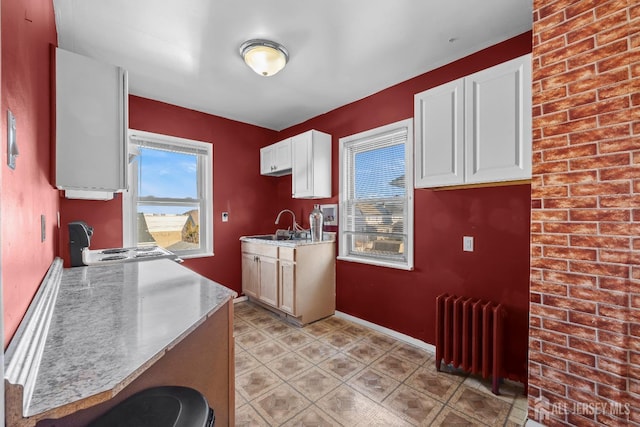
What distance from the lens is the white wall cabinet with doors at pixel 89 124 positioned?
1.46m

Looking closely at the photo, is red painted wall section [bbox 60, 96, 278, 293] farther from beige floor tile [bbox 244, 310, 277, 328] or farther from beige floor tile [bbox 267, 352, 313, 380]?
beige floor tile [bbox 267, 352, 313, 380]

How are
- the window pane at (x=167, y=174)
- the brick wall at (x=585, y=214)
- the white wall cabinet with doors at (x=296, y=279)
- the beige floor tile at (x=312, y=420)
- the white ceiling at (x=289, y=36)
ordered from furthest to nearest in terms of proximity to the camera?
1. the window pane at (x=167, y=174)
2. the white wall cabinet with doors at (x=296, y=279)
3. the white ceiling at (x=289, y=36)
4. the beige floor tile at (x=312, y=420)
5. the brick wall at (x=585, y=214)

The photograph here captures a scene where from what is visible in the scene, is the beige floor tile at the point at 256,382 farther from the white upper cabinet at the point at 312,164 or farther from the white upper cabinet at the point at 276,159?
the white upper cabinet at the point at 276,159

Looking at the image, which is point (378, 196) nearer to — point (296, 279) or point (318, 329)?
point (296, 279)

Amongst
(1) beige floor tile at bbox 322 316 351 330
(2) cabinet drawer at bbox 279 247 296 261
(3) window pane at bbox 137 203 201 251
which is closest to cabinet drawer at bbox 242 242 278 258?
(2) cabinet drawer at bbox 279 247 296 261

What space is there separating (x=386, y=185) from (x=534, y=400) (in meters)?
1.98

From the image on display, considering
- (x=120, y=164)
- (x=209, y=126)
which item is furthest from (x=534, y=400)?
(x=209, y=126)

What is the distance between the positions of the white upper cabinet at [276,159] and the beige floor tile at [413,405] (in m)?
2.70

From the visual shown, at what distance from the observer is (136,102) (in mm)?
3027

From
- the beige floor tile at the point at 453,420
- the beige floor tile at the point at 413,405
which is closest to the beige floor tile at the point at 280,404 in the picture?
the beige floor tile at the point at 413,405

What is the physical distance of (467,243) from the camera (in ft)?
7.36

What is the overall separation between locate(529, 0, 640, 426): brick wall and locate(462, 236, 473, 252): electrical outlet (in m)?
0.76

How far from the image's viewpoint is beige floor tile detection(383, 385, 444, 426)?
5.40 ft

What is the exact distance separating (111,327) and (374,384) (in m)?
1.76
